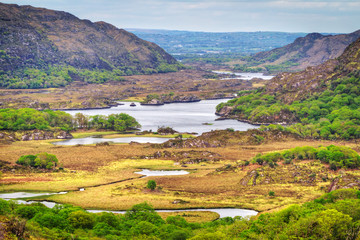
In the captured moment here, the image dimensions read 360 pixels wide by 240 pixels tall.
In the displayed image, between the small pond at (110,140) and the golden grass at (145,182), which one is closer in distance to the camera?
the golden grass at (145,182)

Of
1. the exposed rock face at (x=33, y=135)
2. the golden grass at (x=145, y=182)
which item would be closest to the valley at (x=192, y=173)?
the golden grass at (x=145, y=182)

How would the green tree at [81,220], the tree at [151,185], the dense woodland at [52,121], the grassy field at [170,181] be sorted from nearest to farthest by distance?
1. the green tree at [81,220]
2. the grassy field at [170,181]
3. the tree at [151,185]
4. the dense woodland at [52,121]

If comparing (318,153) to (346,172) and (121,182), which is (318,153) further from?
(121,182)

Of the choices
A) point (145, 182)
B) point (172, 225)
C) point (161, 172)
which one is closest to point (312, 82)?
point (161, 172)

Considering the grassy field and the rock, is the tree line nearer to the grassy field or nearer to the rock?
the rock

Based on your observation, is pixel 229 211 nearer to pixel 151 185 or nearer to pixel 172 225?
pixel 151 185

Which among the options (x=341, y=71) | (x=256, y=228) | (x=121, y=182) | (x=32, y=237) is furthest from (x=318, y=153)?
(x=341, y=71)

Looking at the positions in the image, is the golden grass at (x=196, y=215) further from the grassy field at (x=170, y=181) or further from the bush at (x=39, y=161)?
the bush at (x=39, y=161)
